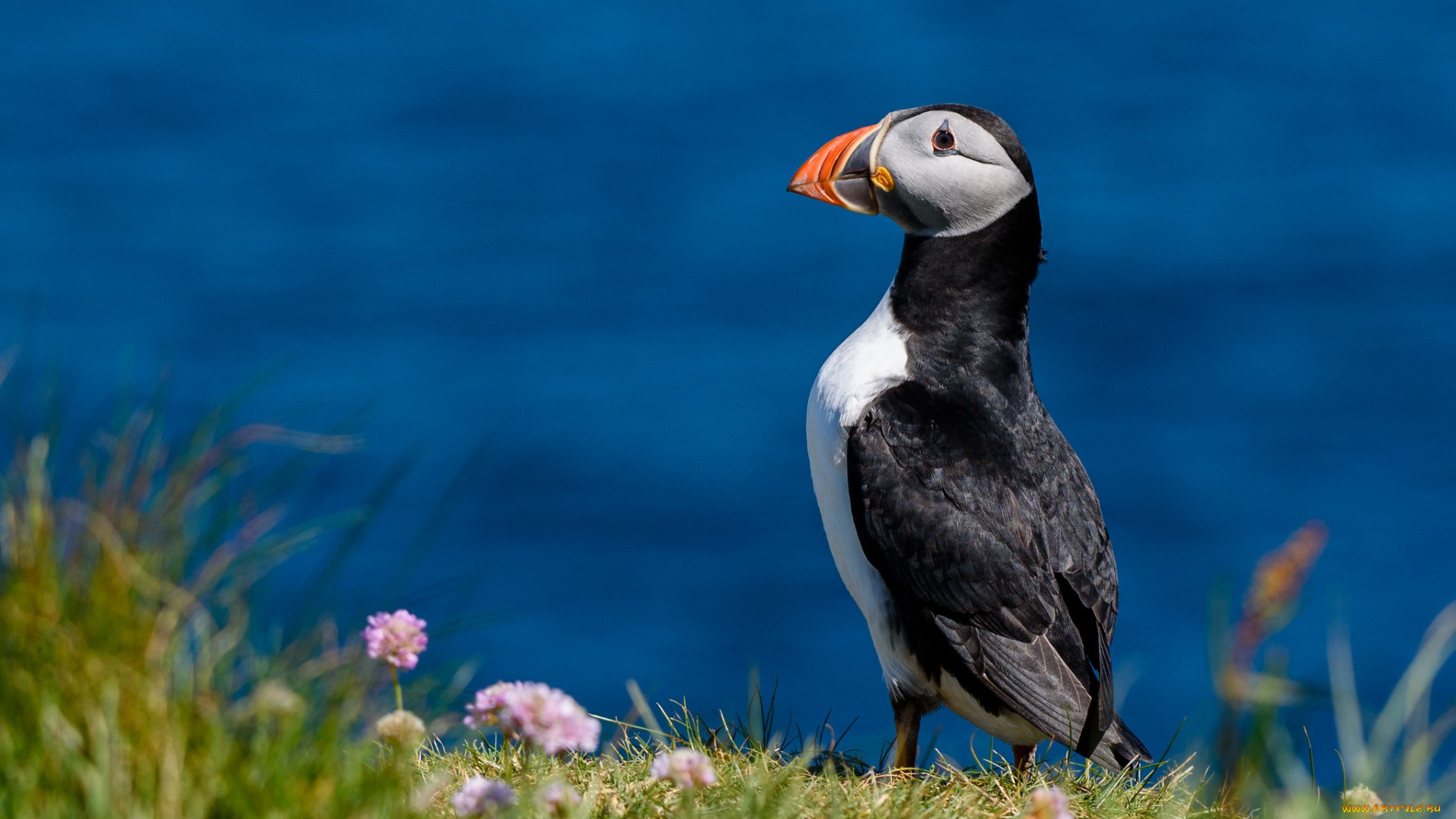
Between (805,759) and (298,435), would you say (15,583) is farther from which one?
(805,759)

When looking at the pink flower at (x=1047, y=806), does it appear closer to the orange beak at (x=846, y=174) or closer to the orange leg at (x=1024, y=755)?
the orange leg at (x=1024, y=755)

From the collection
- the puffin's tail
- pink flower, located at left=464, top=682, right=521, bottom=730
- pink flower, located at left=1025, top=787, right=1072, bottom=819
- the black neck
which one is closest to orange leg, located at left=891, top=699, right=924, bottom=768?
the puffin's tail

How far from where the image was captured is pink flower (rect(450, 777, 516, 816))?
236 cm

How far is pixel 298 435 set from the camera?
2424 millimetres

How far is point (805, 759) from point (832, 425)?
1.47 m

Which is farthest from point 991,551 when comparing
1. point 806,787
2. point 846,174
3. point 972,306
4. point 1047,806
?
point 1047,806

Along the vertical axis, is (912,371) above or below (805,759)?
above

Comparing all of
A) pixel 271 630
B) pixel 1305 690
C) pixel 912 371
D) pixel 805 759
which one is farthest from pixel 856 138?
pixel 1305 690

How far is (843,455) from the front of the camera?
13.4ft

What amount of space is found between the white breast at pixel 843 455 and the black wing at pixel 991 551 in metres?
0.05

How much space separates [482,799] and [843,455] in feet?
6.21

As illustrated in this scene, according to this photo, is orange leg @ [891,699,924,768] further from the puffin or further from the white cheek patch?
the white cheek patch

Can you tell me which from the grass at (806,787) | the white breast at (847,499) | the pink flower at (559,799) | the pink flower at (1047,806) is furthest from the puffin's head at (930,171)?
the pink flower at (559,799)

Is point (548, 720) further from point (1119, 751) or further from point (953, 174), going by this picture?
point (953, 174)
